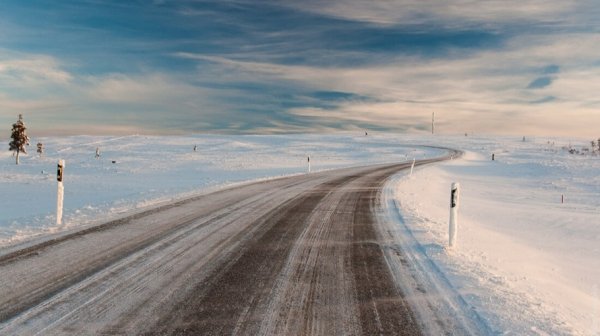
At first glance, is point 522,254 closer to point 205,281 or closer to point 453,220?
point 453,220

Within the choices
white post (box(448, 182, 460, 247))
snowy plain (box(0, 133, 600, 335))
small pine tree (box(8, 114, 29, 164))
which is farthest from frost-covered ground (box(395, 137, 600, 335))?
small pine tree (box(8, 114, 29, 164))

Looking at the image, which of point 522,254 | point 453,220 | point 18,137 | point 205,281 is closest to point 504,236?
point 522,254

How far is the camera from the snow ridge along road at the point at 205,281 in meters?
3.84

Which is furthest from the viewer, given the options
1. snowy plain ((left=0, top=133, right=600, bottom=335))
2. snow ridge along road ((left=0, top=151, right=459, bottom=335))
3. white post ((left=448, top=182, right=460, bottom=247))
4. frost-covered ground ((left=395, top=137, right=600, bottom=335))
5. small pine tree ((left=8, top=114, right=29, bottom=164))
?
small pine tree ((left=8, top=114, right=29, bottom=164))

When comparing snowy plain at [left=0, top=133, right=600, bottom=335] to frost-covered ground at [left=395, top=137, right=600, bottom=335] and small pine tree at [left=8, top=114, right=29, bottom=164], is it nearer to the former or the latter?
frost-covered ground at [left=395, top=137, right=600, bottom=335]

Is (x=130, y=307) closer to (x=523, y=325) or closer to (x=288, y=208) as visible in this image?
(x=523, y=325)

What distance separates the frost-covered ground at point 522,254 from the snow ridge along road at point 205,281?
0.95 metres

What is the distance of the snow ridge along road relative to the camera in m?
3.84

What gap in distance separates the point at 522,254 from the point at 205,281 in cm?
696

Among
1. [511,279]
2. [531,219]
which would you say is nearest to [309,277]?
[511,279]

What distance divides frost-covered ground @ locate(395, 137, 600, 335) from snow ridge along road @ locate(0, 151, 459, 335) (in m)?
0.95

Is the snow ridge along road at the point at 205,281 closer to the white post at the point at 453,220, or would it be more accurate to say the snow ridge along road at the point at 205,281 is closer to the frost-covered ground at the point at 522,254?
the frost-covered ground at the point at 522,254

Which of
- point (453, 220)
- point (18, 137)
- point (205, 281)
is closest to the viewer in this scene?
point (205, 281)

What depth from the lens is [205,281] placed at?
5035 mm
